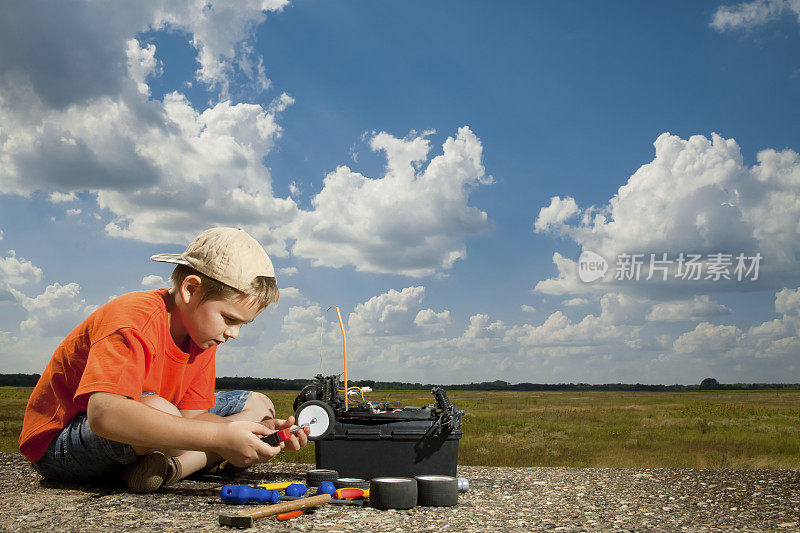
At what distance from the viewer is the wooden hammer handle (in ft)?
11.7

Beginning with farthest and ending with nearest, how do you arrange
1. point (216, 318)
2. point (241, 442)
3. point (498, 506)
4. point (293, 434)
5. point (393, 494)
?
point (498, 506) < point (393, 494) < point (293, 434) < point (216, 318) < point (241, 442)

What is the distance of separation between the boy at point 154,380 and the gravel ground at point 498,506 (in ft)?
0.95

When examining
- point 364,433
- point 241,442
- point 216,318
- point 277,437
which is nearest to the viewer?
point 241,442

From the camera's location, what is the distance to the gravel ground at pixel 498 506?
11.9 ft

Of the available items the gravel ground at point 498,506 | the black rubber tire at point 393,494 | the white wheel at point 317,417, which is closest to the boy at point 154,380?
the gravel ground at point 498,506

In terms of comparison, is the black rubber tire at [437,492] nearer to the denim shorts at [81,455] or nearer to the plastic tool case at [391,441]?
the plastic tool case at [391,441]

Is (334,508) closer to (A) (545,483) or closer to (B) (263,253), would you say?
(B) (263,253)

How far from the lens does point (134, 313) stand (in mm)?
3566

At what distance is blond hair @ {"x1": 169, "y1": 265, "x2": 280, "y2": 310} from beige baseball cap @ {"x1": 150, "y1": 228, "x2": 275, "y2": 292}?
45mm

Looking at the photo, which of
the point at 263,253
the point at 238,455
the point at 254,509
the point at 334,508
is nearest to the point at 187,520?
the point at 254,509

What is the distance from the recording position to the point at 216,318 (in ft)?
12.0

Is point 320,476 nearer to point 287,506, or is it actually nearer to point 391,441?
point 391,441

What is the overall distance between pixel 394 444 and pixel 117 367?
2290 millimetres

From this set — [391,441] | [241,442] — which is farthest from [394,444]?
[241,442]
